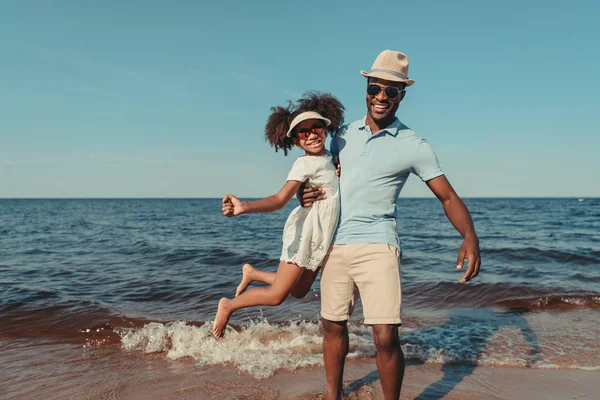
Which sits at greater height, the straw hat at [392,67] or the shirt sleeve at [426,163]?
the straw hat at [392,67]

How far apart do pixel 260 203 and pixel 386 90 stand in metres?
1.21

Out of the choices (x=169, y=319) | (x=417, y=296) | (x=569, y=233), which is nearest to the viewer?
(x=169, y=319)

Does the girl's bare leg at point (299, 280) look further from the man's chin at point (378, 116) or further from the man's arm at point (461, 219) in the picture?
the man's chin at point (378, 116)

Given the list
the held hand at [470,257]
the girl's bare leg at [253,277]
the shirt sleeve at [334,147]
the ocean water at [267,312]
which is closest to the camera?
the held hand at [470,257]

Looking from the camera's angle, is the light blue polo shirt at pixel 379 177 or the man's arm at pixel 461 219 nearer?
the man's arm at pixel 461 219

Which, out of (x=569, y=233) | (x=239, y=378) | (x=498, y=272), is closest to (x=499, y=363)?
(x=239, y=378)

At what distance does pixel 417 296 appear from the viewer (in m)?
8.37

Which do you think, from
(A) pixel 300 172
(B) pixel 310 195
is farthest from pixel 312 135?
(B) pixel 310 195

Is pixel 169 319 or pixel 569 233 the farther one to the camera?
pixel 569 233

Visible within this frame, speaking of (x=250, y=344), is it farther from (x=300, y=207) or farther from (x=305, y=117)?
(x=305, y=117)

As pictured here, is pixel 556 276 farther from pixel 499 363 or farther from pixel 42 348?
pixel 42 348

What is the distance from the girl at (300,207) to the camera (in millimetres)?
3334

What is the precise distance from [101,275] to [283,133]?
8.43 metres

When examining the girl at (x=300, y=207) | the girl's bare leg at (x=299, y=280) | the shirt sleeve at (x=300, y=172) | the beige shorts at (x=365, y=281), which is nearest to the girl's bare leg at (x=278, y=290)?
the girl at (x=300, y=207)
